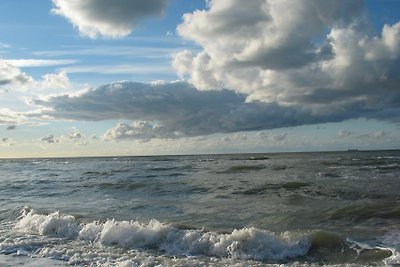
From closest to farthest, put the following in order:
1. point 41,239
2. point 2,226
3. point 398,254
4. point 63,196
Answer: point 398,254 < point 41,239 < point 2,226 < point 63,196

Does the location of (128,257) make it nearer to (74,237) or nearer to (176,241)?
(176,241)

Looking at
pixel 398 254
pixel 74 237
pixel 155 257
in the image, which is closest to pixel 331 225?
pixel 398 254

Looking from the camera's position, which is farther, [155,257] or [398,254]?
[155,257]

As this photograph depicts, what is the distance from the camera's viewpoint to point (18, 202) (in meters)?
21.8

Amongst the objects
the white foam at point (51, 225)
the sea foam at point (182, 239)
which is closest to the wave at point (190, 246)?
the sea foam at point (182, 239)

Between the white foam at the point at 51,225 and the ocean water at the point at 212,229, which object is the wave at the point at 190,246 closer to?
the ocean water at the point at 212,229

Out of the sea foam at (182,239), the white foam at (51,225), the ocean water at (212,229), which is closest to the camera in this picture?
the ocean water at (212,229)

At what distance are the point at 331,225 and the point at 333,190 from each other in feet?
29.0

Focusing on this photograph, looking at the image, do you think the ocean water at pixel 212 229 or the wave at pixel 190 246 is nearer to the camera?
the wave at pixel 190 246

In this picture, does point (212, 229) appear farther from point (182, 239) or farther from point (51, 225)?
point (51, 225)

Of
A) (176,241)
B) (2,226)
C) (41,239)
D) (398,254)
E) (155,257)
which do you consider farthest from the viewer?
(2,226)


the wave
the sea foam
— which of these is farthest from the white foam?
the wave

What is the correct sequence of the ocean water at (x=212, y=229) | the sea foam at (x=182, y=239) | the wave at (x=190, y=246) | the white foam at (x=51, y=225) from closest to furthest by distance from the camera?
the wave at (x=190, y=246) → the ocean water at (x=212, y=229) → the sea foam at (x=182, y=239) → the white foam at (x=51, y=225)

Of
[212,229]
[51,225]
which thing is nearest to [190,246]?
[212,229]
